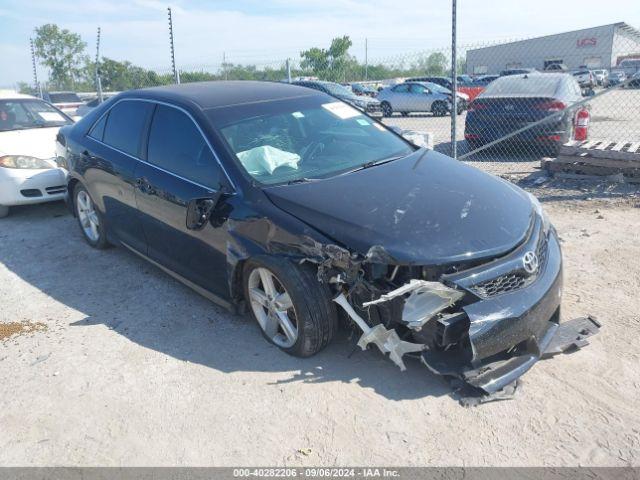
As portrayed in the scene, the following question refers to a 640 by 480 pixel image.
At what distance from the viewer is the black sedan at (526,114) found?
28.7ft

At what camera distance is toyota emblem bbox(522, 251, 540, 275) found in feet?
9.69

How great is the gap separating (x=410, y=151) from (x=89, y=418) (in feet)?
9.72

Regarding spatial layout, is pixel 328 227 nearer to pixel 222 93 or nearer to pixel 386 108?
pixel 222 93

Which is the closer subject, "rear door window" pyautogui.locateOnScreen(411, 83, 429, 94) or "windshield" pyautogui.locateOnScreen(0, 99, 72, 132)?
"windshield" pyautogui.locateOnScreen(0, 99, 72, 132)

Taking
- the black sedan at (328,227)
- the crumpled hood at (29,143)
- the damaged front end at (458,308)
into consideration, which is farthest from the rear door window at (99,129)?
the damaged front end at (458,308)

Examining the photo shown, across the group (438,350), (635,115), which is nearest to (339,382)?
(438,350)

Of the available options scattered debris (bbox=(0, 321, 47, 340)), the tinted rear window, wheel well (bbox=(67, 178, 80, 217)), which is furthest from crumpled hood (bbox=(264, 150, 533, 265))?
the tinted rear window

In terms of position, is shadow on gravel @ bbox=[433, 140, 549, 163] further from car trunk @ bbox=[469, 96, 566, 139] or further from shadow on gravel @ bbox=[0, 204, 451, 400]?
shadow on gravel @ bbox=[0, 204, 451, 400]

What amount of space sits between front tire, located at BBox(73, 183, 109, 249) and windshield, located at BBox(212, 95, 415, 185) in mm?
2117

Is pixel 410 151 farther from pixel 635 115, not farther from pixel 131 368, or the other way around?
pixel 635 115

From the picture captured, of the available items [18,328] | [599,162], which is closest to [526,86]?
[599,162]

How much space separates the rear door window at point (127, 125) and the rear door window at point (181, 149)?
0.19 m

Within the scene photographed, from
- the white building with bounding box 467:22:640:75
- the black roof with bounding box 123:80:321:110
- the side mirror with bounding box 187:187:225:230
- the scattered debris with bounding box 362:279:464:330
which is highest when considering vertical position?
the white building with bounding box 467:22:640:75

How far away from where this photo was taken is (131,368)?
343 centimetres
